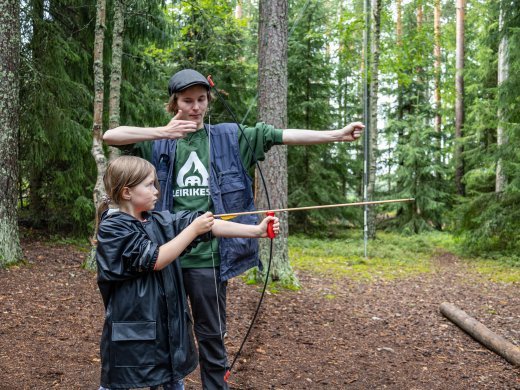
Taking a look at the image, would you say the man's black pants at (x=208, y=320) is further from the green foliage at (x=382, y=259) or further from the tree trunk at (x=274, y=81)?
the green foliage at (x=382, y=259)

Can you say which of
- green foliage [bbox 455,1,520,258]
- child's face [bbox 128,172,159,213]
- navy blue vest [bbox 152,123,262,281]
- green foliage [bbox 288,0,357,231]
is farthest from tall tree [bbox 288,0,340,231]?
child's face [bbox 128,172,159,213]

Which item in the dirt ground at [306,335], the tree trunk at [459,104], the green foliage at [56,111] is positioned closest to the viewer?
the dirt ground at [306,335]

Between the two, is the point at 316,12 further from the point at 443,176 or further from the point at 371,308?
the point at 371,308

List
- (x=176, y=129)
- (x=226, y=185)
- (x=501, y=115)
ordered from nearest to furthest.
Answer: (x=176, y=129) → (x=226, y=185) → (x=501, y=115)

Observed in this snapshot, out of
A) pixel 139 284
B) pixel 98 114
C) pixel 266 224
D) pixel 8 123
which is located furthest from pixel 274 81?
pixel 139 284

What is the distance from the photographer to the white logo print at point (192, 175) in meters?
2.60

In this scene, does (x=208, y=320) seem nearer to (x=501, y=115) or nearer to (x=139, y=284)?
(x=139, y=284)

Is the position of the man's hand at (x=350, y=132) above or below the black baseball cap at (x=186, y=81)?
below

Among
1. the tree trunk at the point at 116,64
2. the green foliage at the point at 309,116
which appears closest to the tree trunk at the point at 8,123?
the tree trunk at the point at 116,64

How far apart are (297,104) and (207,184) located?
11677 mm

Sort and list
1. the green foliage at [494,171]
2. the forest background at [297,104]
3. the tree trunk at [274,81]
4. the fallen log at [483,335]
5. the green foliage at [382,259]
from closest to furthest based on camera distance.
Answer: the fallen log at [483,335] → the tree trunk at [274,81] → the forest background at [297,104] → the green foliage at [382,259] → the green foliage at [494,171]

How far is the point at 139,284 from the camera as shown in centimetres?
214

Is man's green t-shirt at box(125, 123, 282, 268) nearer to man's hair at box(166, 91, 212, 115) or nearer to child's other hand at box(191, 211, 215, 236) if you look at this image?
man's hair at box(166, 91, 212, 115)

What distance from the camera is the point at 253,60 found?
647 inches
